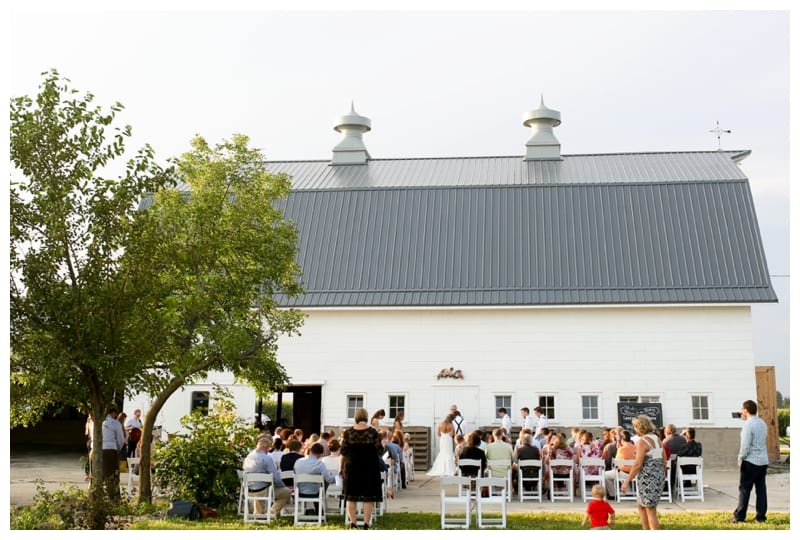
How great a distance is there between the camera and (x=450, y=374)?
21.5 meters

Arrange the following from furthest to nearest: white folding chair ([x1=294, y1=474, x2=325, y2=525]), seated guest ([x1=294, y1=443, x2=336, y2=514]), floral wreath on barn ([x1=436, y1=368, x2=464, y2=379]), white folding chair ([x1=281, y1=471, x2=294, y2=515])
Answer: floral wreath on barn ([x1=436, y1=368, x2=464, y2=379]) < white folding chair ([x1=281, y1=471, x2=294, y2=515]) < seated guest ([x1=294, y1=443, x2=336, y2=514]) < white folding chair ([x1=294, y1=474, x2=325, y2=525])

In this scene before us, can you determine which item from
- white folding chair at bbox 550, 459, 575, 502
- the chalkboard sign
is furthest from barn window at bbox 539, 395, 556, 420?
white folding chair at bbox 550, 459, 575, 502

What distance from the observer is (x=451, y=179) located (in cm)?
2609

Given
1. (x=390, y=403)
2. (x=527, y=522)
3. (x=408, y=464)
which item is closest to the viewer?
(x=527, y=522)

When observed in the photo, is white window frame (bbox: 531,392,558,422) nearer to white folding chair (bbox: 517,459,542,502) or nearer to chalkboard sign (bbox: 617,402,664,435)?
chalkboard sign (bbox: 617,402,664,435)

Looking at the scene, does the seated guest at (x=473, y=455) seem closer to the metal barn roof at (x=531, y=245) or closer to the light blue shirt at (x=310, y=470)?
the light blue shirt at (x=310, y=470)

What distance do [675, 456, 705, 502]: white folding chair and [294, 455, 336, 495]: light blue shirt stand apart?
5.82 metres

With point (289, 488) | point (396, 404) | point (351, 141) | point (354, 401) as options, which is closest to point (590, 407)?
point (396, 404)

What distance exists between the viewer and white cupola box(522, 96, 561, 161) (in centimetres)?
2800

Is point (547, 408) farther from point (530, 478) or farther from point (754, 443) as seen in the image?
point (754, 443)

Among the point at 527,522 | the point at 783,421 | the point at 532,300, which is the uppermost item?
the point at 532,300

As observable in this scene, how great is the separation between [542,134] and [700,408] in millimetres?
11146
